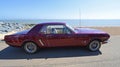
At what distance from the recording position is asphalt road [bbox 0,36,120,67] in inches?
229

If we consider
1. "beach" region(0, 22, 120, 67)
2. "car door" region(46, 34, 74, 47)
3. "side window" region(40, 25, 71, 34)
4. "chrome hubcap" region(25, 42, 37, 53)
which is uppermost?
"side window" region(40, 25, 71, 34)

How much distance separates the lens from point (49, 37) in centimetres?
732

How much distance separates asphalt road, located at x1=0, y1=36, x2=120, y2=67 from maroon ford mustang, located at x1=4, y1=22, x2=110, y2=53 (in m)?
0.39

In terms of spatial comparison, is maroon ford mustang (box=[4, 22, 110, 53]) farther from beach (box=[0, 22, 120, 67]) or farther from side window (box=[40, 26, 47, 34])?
beach (box=[0, 22, 120, 67])

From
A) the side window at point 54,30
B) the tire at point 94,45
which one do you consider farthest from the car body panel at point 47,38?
the tire at point 94,45

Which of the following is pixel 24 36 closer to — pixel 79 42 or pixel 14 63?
pixel 14 63

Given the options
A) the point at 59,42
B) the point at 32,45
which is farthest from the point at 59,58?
the point at 32,45

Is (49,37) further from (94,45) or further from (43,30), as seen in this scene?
(94,45)

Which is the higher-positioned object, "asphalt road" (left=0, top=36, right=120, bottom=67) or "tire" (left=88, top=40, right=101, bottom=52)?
"tire" (left=88, top=40, right=101, bottom=52)

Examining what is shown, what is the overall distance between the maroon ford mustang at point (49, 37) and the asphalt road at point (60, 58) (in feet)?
1.27

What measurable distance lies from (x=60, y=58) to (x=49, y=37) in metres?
1.15

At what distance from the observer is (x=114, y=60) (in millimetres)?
6148

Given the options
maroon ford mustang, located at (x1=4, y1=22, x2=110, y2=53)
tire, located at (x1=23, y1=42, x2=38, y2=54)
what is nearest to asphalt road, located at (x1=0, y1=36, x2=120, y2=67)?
tire, located at (x1=23, y1=42, x2=38, y2=54)

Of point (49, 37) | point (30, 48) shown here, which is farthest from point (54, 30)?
point (30, 48)
